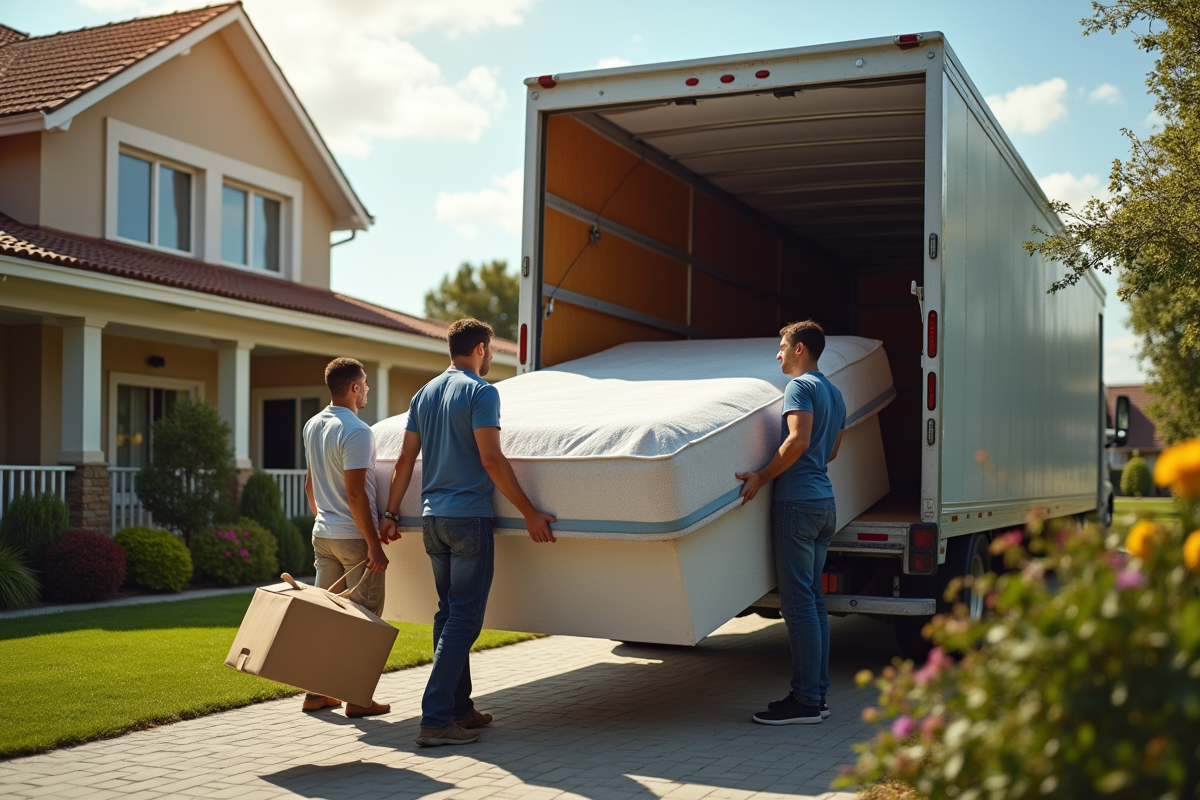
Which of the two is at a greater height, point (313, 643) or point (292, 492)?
point (313, 643)

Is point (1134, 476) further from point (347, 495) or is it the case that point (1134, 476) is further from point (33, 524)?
point (347, 495)

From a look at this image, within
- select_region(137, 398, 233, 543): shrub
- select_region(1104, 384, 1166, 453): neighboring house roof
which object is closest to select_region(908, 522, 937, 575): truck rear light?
select_region(137, 398, 233, 543): shrub

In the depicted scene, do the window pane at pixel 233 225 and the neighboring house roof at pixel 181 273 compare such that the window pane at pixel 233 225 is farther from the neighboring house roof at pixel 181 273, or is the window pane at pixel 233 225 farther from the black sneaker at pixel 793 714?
the black sneaker at pixel 793 714

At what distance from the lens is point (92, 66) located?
16078mm

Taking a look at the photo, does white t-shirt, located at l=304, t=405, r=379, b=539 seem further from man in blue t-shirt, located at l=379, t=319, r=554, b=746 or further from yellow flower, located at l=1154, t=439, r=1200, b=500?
yellow flower, located at l=1154, t=439, r=1200, b=500

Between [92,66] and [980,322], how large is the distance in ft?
44.0

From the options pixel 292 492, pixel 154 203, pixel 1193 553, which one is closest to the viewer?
pixel 1193 553

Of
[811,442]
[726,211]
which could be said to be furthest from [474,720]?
[726,211]

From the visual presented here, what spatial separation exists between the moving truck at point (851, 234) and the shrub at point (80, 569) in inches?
254

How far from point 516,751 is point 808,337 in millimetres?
2688

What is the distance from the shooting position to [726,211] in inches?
414

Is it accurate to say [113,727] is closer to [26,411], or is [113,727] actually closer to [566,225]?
[566,225]

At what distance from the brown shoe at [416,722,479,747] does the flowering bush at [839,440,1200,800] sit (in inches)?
133

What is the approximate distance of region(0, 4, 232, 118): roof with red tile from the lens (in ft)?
49.7
